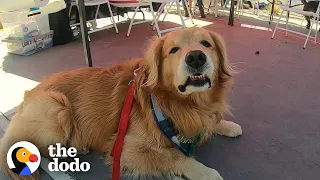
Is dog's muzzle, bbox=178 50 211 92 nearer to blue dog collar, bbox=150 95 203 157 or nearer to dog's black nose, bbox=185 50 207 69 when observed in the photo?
dog's black nose, bbox=185 50 207 69

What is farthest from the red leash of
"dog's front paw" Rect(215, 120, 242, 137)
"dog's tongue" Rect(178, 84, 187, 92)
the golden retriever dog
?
"dog's front paw" Rect(215, 120, 242, 137)

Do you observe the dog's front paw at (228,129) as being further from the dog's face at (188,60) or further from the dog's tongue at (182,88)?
the dog's tongue at (182,88)

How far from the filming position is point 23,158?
1783 mm

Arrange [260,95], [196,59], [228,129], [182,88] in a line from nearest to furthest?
[196,59] → [182,88] → [228,129] → [260,95]

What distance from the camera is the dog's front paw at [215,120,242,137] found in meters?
2.19

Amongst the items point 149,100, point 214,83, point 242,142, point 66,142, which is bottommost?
point 242,142

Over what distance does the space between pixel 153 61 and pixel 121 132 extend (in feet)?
1.57

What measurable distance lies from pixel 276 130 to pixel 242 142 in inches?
13.4

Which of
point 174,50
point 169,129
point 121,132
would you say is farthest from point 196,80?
point 121,132

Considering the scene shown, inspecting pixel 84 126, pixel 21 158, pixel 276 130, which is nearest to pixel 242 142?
pixel 276 130

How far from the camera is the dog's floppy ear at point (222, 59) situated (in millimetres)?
1804

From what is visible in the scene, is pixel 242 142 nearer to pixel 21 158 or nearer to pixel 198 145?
pixel 198 145

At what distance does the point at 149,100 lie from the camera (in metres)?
1.83

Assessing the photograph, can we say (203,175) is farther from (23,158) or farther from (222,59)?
(23,158)
